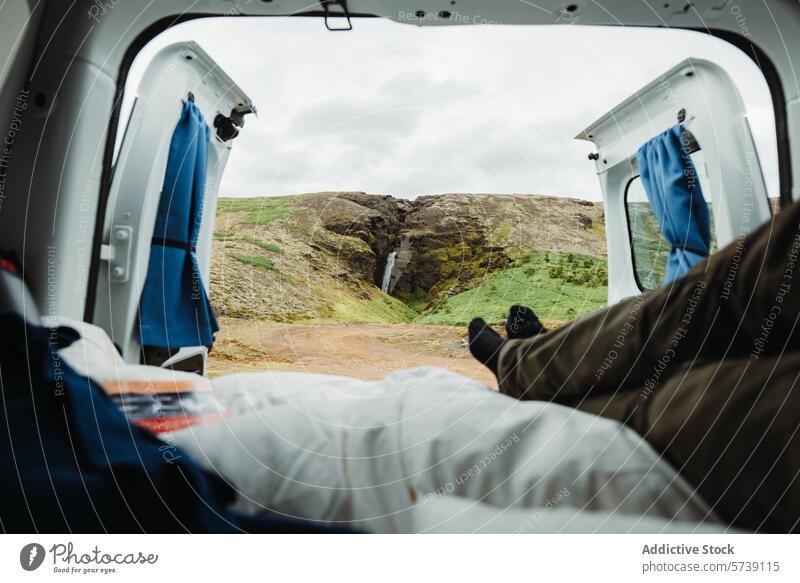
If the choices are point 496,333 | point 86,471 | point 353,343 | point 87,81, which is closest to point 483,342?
point 496,333

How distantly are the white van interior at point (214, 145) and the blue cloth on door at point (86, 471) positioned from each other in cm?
3

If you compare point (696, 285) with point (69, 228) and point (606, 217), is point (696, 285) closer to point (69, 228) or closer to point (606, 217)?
point (69, 228)

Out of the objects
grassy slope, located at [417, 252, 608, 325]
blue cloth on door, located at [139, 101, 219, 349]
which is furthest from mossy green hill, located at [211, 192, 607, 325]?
blue cloth on door, located at [139, 101, 219, 349]

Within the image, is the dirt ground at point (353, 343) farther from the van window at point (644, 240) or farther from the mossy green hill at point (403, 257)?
the van window at point (644, 240)

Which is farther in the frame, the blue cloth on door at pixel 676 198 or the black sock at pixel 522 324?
the blue cloth on door at pixel 676 198

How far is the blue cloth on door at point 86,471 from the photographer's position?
0.36 metres

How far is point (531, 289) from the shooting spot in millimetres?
3271

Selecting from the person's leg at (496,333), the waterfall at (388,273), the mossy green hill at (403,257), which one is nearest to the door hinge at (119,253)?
the person's leg at (496,333)

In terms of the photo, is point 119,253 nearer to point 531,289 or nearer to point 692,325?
point 692,325

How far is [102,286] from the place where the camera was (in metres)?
0.68

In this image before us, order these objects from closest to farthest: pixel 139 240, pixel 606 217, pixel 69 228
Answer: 1. pixel 69 228
2. pixel 139 240
3. pixel 606 217

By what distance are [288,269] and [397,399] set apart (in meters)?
3.30

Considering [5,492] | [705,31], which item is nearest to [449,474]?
[5,492]

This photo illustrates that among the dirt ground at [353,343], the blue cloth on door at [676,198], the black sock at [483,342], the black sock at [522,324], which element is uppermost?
the blue cloth on door at [676,198]
